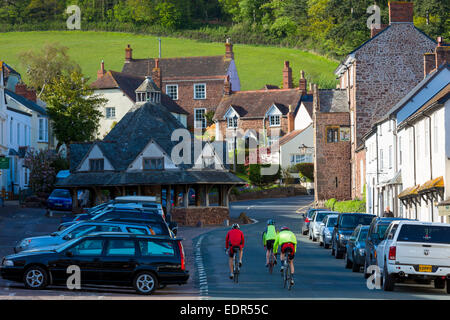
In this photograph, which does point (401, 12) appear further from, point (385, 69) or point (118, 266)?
point (118, 266)

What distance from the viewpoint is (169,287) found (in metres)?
25.6

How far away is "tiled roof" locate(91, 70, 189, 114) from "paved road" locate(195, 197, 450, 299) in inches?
2172

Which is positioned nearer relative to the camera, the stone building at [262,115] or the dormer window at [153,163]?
the dormer window at [153,163]

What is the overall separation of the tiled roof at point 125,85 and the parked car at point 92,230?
67457 mm

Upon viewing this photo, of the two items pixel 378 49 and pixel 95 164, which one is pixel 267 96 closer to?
pixel 378 49

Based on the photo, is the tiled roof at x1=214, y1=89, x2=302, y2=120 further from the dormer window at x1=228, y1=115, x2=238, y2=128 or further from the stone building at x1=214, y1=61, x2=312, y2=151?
the dormer window at x1=228, y1=115, x2=238, y2=128

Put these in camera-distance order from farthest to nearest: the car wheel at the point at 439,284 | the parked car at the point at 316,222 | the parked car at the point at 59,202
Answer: the parked car at the point at 59,202 < the parked car at the point at 316,222 < the car wheel at the point at 439,284

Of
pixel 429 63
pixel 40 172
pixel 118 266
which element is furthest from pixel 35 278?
pixel 40 172

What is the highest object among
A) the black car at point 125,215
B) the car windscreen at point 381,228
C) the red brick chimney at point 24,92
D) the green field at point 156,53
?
the green field at point 156,53

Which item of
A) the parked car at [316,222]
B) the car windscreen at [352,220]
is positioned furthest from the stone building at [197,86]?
the car windscreen at [352,220]

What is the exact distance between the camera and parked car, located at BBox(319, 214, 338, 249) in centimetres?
3978

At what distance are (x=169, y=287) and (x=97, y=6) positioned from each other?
14650 cm

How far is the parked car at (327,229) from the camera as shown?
39781mm

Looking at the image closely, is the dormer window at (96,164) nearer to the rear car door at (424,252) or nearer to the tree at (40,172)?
the tree at (40,172)
